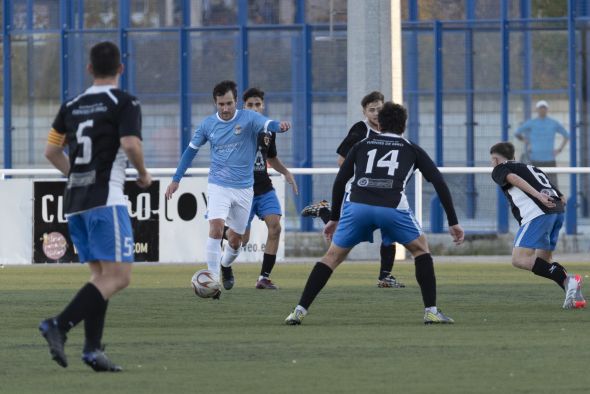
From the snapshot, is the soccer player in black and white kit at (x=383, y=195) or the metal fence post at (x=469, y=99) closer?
the soccer player in black and white kit at (x=383, y=195)

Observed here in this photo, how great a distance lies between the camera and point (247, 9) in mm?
25000

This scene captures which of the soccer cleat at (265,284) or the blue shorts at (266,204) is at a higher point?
the blue shorts at (266,204)

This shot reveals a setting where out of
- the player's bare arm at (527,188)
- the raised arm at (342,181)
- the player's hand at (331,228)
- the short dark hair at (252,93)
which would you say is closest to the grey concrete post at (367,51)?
the short dark hair at (252,93)

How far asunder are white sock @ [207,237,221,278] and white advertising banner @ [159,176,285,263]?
241 inches

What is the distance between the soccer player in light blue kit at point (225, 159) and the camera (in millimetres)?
14328

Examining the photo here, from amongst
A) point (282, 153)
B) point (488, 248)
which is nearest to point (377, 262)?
point (488, 248)

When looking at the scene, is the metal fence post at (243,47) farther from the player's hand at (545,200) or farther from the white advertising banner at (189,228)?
the player's hand at (545,200)

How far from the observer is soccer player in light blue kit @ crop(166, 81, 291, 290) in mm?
14328

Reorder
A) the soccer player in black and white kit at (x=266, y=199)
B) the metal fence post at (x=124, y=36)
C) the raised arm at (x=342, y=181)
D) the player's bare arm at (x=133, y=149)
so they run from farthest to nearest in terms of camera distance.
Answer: the metal fence post at (x=124, y=36) < the soccer player in black and white kit at (x=266, y=199) < the raised arm at (x=342, y=181) < the player's bare arm at (x=133, y=149)

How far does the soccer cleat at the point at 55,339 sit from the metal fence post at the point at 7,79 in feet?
58.3

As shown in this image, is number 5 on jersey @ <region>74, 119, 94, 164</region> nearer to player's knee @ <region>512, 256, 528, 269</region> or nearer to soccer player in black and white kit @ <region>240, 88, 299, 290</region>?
player's knee @ <region>512, 256, 528, 269</region>

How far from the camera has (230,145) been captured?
1439 centimetres

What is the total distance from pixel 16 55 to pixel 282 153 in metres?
4.92

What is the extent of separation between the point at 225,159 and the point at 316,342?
15.7 ft
